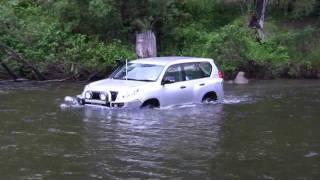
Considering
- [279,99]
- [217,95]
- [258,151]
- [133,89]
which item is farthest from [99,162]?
[279,99]

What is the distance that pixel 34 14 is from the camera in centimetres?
3106

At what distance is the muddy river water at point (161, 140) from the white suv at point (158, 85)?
26 cm

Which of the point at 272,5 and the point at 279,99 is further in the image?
the point at 272,5

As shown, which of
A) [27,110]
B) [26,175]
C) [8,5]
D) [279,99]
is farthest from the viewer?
[8,5]

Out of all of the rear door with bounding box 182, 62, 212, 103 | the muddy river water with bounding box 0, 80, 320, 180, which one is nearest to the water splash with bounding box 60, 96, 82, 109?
the muddy river water with bounding box 0, 80, 320, 180

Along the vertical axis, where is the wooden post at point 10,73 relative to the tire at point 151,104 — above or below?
above

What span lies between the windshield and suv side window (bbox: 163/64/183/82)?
200 millimetres

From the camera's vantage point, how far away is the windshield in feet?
55.7

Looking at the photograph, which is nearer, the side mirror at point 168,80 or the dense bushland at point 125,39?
the side mirror at point 168,80

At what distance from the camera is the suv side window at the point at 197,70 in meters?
17.8

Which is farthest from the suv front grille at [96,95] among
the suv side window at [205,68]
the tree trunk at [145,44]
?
the tree trunk at [145,44]

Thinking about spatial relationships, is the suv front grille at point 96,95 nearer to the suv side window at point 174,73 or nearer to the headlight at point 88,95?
the headlight at point 88,95

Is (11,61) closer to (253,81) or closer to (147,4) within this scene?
(147,4)

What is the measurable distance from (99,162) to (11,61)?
15.2 metres
